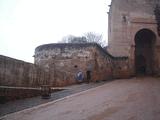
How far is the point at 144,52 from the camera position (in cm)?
2734

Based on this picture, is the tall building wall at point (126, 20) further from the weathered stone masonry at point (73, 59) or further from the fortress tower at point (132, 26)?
the weathered stone masonry at point (73, 59)

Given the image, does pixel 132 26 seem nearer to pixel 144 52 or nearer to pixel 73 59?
pixel 144 52

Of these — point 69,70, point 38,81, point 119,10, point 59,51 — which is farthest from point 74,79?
point 119,10

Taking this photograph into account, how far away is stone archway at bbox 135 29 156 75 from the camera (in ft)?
83.5

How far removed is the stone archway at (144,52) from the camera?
2544cm

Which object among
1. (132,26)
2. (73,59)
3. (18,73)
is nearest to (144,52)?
(132,26)

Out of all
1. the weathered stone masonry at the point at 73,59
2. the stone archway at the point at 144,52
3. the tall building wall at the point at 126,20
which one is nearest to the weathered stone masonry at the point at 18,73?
the weathered stone masonry at the point at 73,59

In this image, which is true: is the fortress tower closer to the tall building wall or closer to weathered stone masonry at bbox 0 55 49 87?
the tall building wall

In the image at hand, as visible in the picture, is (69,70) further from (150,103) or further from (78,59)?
(150,103)

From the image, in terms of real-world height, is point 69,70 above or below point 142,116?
above

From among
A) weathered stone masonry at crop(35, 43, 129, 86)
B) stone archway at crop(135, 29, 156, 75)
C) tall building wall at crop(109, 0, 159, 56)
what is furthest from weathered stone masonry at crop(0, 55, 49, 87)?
stone archway at crop(135, 29, 156, 75)

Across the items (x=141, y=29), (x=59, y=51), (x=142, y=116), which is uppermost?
(x=141, y=29)

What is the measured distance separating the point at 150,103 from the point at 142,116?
1.59 metres

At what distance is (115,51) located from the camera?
74.6 feet
